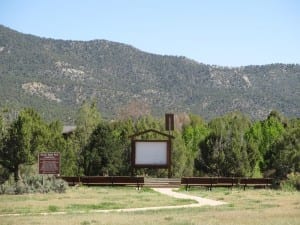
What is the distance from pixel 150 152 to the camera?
153 ft

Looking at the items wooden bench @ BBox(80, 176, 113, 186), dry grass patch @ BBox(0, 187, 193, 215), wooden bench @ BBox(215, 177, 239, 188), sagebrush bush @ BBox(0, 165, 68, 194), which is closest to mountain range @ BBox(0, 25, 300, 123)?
wooden bench @ BBox(80, 176, 113, 186)

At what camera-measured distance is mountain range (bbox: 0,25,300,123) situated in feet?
392

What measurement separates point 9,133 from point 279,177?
2189 centimetres

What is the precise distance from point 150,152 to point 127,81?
290 ft

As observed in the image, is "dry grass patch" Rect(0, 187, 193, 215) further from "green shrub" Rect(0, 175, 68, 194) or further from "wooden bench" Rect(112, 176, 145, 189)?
"wooden bench" Rect(112, 176, 145, 189)

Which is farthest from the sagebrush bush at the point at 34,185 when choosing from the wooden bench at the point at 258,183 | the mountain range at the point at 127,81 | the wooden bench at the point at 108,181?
the mountain range at the point at 127,81

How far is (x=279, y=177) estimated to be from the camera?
48.8 meters

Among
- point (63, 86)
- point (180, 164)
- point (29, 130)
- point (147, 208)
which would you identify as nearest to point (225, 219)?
point (147, 208)

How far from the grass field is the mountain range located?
78.4m

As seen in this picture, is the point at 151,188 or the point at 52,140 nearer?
the point at 151,188

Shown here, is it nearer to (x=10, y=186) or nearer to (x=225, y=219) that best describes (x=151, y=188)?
(x=10, y=186)

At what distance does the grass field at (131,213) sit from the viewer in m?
18.9

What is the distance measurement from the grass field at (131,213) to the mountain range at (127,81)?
257 feet

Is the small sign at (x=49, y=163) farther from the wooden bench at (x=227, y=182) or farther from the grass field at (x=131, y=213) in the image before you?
the wooden bench at (x=227, y=182)
